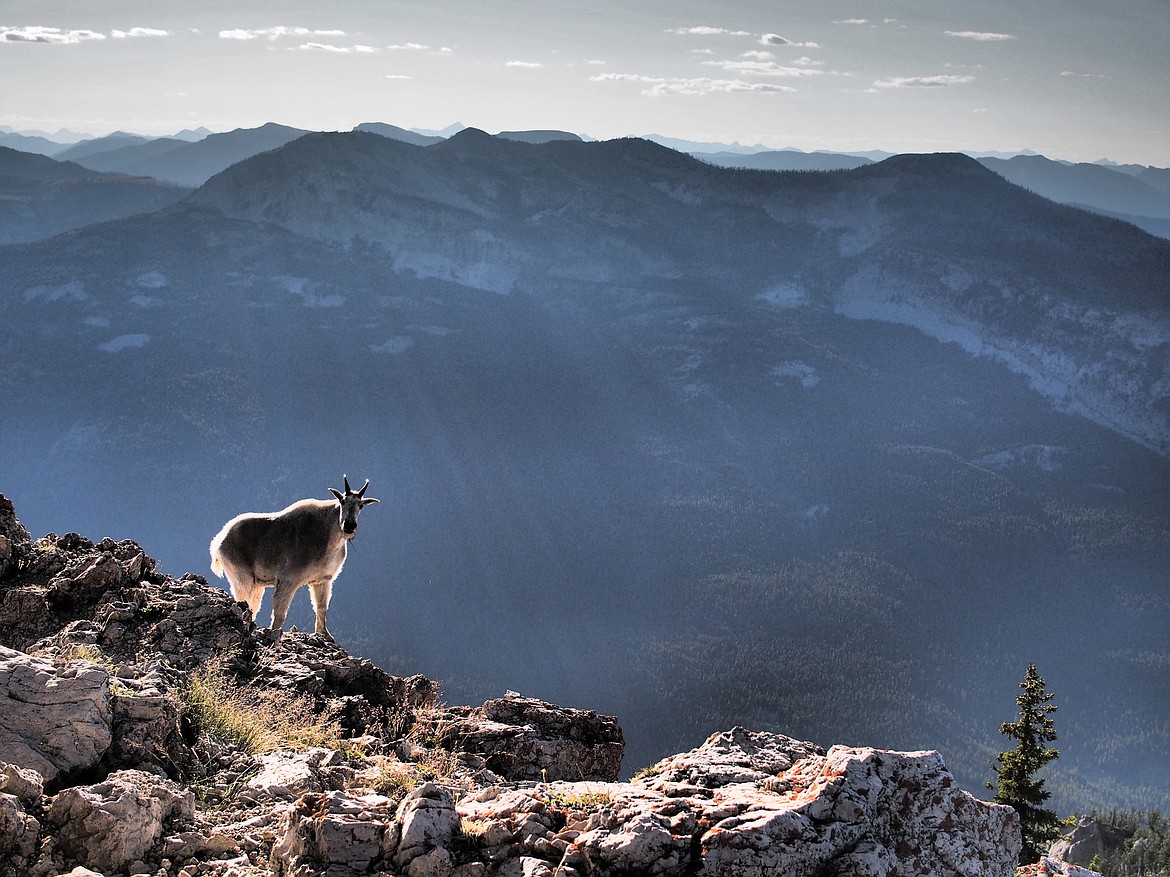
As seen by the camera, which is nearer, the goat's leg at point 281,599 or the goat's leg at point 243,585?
the goat's leg at point 281,599

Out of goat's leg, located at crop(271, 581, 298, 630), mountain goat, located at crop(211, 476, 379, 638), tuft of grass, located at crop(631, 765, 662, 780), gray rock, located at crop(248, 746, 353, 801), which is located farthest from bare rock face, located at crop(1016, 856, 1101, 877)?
goat's leg, located at crop(271, 581, 298, 630)

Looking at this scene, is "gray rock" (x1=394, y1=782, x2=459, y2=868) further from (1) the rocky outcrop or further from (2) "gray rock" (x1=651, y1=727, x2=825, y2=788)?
(2) "gray rock" (x1=651, y1=727, x2=825, y2=788)

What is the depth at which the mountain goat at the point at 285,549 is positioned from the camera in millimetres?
18234

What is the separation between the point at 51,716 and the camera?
28.3ft

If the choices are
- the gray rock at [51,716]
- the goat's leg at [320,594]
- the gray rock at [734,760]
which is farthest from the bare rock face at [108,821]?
the goat's leg at [320,594]

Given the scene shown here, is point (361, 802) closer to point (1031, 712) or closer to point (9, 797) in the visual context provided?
point (9, 797)

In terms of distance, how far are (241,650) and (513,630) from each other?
5873 inches

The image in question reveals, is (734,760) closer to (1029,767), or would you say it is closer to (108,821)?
(108,821)

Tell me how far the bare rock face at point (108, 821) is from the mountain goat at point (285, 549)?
996cm

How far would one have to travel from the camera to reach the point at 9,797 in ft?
23.7

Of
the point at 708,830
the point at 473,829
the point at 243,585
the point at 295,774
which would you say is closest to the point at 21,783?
the point at 295,774

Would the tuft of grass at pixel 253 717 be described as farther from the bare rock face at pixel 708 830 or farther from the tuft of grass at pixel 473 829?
the tuft of grass at pixel 473 829

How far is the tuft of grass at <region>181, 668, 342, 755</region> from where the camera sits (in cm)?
1039

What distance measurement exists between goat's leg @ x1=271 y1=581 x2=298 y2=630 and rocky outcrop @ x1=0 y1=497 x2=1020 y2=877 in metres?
5.63
